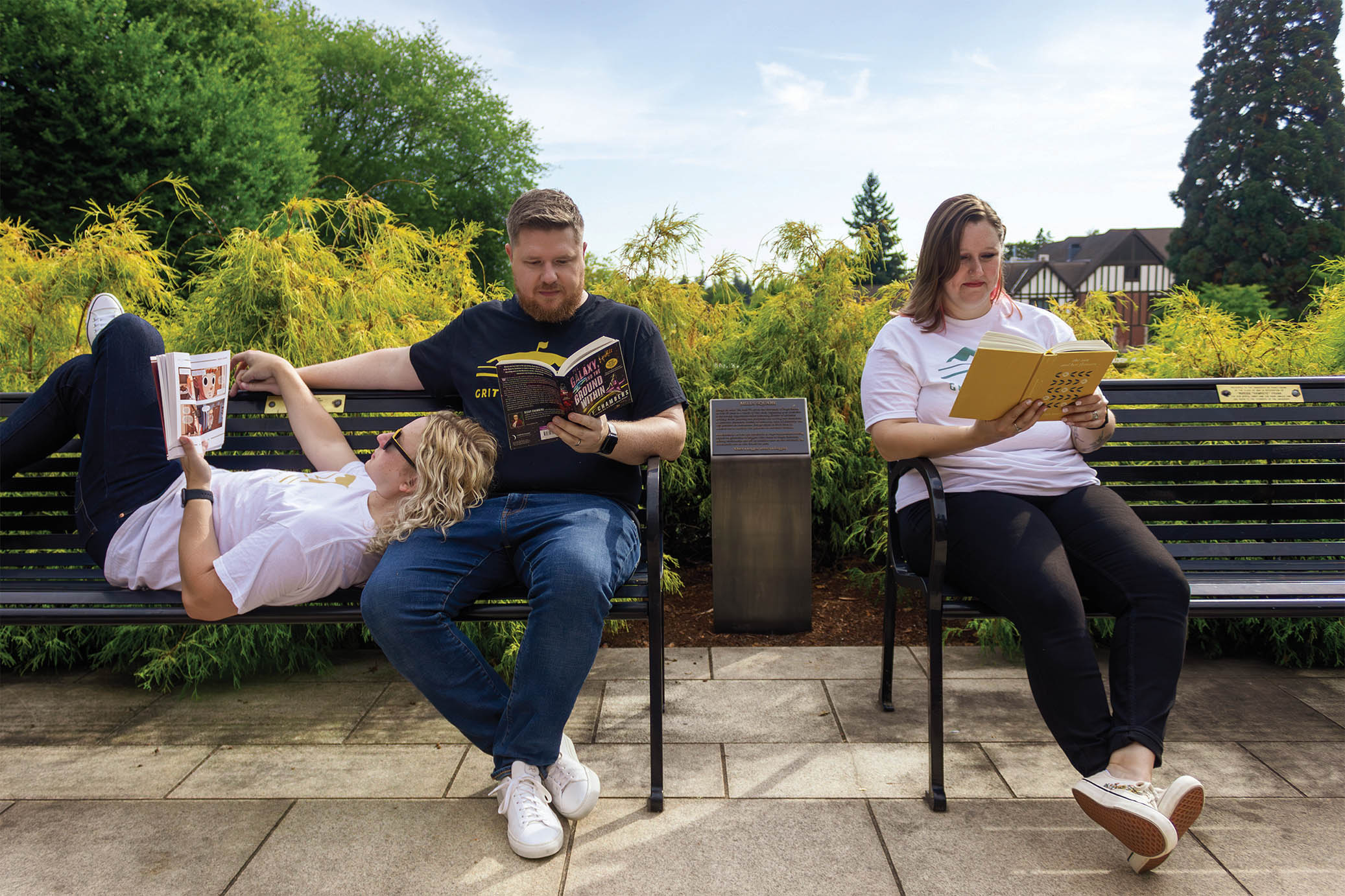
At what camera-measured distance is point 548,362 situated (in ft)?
9.38

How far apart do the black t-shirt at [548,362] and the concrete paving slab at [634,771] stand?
81 centimetres

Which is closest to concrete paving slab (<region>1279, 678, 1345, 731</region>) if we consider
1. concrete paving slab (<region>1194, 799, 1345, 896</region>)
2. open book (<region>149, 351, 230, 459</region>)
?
concrete paving slab (<region>1194, 799, 1345, 896</region>)

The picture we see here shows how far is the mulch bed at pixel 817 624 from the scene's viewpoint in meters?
3.86

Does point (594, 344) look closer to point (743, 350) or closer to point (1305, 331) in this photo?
point (743, 350)

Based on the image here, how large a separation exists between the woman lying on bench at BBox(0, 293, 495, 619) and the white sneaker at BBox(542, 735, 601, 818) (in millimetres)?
772

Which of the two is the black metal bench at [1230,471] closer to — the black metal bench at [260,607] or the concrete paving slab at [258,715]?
the black metal bench at [260,607]

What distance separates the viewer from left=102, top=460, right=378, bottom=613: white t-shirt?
2.38 meters

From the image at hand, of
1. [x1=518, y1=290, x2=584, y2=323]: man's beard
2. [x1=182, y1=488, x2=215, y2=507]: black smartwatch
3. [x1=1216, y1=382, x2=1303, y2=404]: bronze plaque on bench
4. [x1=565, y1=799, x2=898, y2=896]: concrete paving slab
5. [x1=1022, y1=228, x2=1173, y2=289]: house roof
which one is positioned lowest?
[x1=565, y1=799, x2=898, y2=896]: concrete paving slab

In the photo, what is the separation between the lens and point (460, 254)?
4.88 meters

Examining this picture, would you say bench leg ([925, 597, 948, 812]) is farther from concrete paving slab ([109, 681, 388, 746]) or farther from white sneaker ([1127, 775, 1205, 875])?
concrete paving slab ([109, 681, 388, 746])

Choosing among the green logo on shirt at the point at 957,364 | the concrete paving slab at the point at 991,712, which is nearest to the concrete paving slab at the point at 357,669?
Result: the concrete paving slab at the point at 991,712

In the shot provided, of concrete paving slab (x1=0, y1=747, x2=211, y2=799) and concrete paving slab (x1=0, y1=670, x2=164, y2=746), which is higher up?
concrete paving slab (x1=0, y1=670, x2=164, y2=746)

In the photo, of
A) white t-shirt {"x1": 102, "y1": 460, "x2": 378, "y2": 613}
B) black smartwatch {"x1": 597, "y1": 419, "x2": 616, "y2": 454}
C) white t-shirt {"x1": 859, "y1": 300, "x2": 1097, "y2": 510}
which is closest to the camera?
white t-shirt {"x1": 102, "y1": 460, "x2": 378, "y2": 613}

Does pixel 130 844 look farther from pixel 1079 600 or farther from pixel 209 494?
pixel 1079 600
